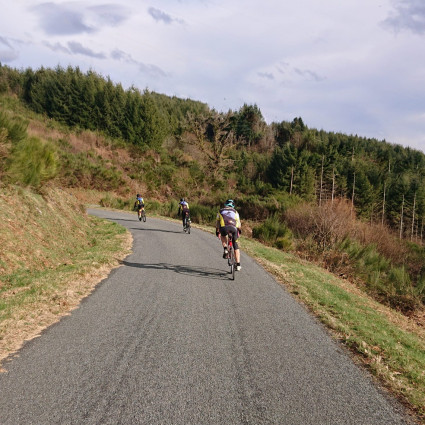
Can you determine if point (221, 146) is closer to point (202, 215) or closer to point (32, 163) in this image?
point (202, 215)

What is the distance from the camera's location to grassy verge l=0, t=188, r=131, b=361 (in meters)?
5.34

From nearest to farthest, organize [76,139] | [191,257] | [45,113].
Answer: [191,257] < [76,139] < [45,113]

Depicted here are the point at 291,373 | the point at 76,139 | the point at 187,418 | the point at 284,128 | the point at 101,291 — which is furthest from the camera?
the point at 284,128

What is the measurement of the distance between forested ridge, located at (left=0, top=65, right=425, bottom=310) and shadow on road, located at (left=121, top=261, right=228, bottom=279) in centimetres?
556

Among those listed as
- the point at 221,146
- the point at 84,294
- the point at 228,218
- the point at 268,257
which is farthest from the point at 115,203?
the point at 84,294

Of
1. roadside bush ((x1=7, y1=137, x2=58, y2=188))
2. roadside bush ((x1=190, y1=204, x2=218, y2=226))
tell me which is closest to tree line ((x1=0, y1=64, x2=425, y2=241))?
roadside bush ((x1=190, y1=204, x2=218, y2=226))

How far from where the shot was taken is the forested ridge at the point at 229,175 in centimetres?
1741

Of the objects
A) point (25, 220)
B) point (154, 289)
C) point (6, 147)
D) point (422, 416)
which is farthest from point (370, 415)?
point (6, 147)

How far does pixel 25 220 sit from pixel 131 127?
1752 inches

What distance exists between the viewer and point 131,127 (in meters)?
51.8

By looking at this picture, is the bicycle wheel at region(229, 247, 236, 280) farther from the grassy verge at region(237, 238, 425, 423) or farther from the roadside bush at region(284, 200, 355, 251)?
the roadside bush at region(284, 200, 355, 251)

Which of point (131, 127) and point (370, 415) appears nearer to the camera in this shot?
point (370, 415)

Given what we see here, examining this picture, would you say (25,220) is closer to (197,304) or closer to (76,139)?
(197,304)

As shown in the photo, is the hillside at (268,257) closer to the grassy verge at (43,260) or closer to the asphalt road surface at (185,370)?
the grassy verge at (43,260)
